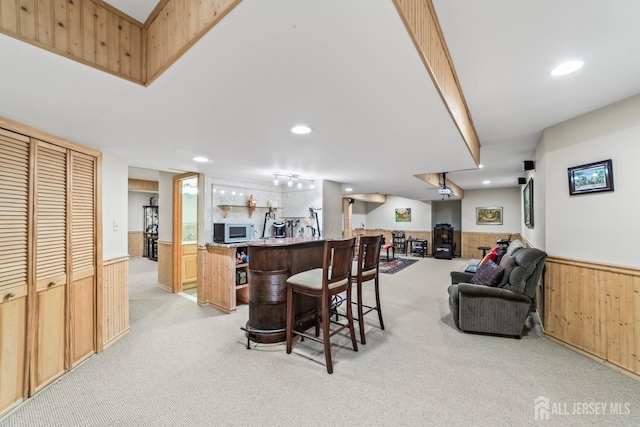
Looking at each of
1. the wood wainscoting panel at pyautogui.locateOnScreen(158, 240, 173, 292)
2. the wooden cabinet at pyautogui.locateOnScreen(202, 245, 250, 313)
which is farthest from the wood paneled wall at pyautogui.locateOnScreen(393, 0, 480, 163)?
the wood wainscoting panel at pyautogui.locateOnScreen(158, 240, 173, 292)

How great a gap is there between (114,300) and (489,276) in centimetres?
438

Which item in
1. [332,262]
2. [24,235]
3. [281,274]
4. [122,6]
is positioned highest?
[122,6]

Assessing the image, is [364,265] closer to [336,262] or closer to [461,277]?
[336,262]

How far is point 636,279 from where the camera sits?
2275 millimetres

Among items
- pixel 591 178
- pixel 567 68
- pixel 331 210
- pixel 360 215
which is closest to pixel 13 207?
pixel 331 210

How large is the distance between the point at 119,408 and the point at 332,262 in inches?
74.7

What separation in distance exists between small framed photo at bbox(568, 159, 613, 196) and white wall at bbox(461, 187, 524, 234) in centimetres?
626

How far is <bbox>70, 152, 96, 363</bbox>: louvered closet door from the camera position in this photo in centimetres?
249

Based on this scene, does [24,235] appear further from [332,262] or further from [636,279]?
[636,279]

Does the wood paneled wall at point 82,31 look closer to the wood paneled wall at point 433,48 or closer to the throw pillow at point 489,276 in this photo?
the wood paneled wall at point 433,48

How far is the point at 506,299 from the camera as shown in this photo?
9.79 ft

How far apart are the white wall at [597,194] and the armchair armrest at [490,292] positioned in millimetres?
641

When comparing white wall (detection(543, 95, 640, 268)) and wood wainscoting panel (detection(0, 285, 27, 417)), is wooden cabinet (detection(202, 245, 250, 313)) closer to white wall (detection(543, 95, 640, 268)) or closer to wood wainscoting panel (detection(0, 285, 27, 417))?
wood wainscoting panel (detection(0, 285, 27, 417))

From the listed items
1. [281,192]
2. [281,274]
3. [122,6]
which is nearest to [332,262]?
[281,274]
